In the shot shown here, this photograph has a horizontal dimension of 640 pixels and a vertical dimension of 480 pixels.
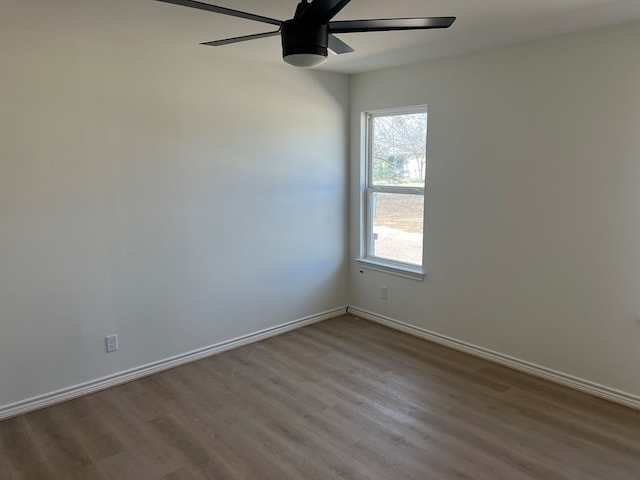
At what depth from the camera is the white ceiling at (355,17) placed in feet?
7.77

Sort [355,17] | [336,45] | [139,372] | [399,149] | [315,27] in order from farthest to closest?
1. [399,149]
2. [139,372]
3. [355,17]
4. [336,45]
5. [315,27]

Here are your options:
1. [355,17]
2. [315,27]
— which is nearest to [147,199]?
[355,17]

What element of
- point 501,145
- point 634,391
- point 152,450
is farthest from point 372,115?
point 152,450

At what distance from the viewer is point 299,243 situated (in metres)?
4.30

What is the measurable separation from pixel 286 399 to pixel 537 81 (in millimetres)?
2762

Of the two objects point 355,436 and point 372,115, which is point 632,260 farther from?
point 372,115

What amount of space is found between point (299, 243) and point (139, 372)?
5.65 feet

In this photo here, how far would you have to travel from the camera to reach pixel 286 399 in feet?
10.2

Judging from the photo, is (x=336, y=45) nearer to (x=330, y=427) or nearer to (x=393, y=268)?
(x=330, y=427)

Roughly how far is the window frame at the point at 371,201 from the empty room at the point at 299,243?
5cm

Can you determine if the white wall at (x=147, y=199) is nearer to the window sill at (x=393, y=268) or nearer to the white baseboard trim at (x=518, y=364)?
the window sill at (x=393, y=268)

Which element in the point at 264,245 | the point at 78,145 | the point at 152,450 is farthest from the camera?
the point at 264,245

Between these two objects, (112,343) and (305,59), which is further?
(112,343)

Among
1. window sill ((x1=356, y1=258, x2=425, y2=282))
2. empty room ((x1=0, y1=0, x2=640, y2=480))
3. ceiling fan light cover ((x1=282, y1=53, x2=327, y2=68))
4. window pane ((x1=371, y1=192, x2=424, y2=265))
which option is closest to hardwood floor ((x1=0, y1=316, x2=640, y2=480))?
empty room ((x1=0, y1=0, x2=640, y2=480))
